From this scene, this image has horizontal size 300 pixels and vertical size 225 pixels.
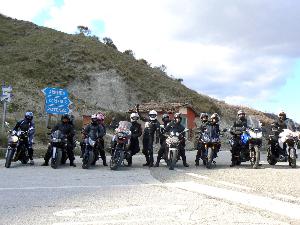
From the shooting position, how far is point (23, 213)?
706 centimetres

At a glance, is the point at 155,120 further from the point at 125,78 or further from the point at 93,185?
the point at 125,78

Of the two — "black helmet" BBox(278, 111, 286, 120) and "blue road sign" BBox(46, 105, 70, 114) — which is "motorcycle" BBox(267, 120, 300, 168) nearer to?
"black helmet" BBox(278, 111, 286, 120)

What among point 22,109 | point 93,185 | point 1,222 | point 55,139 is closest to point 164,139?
point 55,139

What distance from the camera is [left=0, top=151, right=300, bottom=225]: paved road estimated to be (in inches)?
266

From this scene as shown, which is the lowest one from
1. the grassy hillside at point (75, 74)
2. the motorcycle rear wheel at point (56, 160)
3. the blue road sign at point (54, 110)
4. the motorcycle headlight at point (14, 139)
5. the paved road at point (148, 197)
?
the paved road at point (148, 197)

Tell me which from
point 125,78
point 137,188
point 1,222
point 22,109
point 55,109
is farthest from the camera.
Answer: point 125,78

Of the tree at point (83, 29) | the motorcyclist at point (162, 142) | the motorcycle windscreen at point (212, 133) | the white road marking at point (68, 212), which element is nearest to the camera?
the white road marking at point (68, 212)

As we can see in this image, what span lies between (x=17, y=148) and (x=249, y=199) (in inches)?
353

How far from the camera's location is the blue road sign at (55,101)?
73.7 ft

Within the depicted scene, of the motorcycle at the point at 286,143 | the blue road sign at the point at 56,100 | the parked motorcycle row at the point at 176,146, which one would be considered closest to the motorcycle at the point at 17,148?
the parked motorcycle row at the point at 176,146

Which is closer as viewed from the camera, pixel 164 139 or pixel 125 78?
pixel 164 139

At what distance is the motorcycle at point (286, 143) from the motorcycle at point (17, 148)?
8.17m

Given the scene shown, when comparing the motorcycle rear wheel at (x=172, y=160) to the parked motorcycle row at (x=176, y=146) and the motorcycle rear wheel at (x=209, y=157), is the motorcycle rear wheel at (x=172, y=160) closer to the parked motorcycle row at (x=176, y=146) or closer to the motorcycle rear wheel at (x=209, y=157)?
the parked motorcycle row at (x=176, y=146)

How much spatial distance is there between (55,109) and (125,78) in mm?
37899
